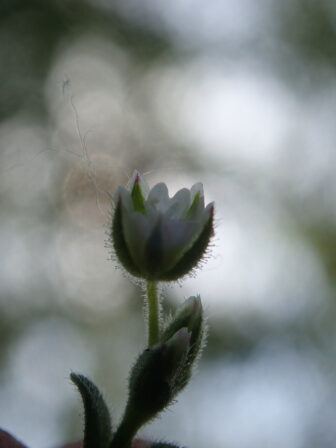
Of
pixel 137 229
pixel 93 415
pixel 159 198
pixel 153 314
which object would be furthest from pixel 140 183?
pixel 93 415

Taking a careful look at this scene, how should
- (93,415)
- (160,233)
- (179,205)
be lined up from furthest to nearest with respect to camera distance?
(179,205) → (160,233) → (93,415)

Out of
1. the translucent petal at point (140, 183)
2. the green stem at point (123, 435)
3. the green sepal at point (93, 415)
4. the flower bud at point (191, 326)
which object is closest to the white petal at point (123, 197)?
the translucent petal at point (140, 183)

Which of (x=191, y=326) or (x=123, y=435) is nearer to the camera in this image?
(x=123, y=435)

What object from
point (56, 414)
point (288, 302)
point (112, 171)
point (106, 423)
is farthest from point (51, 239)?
point (106, 423)

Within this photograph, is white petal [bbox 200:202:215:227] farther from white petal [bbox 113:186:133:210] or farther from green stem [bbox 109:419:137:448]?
green stem [bbox 109:419:137:448]

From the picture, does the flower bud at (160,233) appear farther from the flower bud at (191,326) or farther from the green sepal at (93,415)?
the green sepal at (93,415)

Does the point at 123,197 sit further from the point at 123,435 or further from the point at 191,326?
the point at 123,435

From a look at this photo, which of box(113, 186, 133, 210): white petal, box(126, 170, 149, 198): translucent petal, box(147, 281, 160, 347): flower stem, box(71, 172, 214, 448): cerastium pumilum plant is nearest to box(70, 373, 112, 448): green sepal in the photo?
box(71, 172, 214, 448): cerastium pumilum plant
